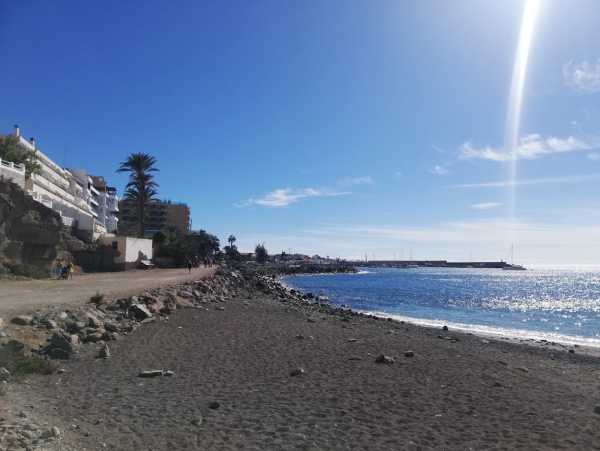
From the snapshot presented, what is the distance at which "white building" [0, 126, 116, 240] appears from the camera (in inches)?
1449

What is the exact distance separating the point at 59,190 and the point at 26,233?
28156 millimetres

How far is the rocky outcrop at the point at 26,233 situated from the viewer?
2759cm

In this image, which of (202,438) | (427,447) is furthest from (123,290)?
(427,447)

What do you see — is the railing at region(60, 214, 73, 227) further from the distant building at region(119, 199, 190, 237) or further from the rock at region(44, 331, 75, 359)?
the distant building at region(119, 199, 190, 237)

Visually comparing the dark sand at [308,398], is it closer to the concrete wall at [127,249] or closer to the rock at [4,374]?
the rock at [4,374]

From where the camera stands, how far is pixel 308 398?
29.9 feet

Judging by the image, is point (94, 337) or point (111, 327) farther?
point (111, 327)

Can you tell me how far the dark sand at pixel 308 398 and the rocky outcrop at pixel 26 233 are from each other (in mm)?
17235

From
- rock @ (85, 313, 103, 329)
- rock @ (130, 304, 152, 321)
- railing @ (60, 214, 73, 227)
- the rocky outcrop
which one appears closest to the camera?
rock @ (85, 313, 103, 329)

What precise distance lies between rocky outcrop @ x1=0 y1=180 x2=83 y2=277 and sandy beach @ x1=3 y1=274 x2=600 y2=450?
17.3 metres

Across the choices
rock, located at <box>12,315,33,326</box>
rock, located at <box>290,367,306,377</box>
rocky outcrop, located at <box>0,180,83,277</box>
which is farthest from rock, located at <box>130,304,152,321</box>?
rocky outcrop, located at <box>0,180,83,277</box>

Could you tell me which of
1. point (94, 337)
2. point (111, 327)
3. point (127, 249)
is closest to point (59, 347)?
point (94, 337)

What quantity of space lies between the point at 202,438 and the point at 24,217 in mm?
27484

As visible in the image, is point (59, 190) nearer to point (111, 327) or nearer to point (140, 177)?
point (140, 177)
